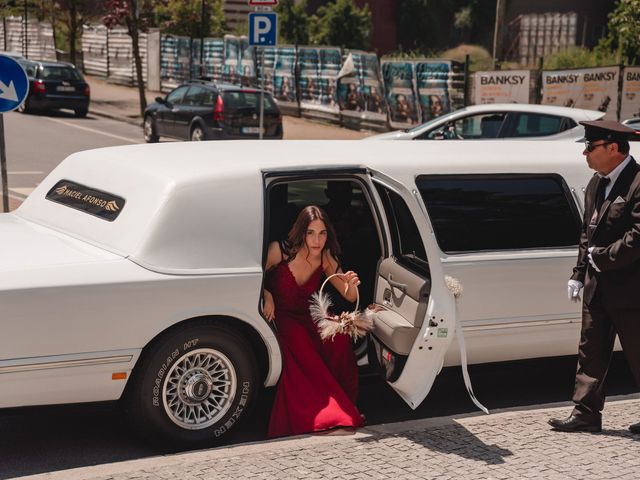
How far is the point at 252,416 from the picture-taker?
6.39 m

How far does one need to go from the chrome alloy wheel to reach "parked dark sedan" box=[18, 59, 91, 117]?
26291 millimetres

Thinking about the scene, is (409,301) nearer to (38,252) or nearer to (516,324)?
(516,324)

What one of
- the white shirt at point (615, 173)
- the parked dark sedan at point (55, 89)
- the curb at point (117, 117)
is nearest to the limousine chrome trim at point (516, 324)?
the white shirt at point (615, 173)

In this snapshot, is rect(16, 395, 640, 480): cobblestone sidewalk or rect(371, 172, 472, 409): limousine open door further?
rect(371, 172, 472, 409): limousine open door

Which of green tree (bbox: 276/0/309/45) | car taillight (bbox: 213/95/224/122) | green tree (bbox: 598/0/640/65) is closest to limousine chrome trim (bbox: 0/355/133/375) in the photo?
car taillight (bbox: 213/95/224/122)

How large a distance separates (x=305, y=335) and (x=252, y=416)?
0.70 metres

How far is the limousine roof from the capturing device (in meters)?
5.55

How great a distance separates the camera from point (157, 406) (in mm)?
5480

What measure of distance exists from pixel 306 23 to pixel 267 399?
4676 cm

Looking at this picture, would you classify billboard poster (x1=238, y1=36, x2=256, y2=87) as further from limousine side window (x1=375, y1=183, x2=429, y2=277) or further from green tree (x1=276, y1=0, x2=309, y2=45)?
limousine side window (x1=375, y1=183, x2=429, y2=277)

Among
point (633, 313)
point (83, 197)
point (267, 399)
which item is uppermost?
point (83, 197)

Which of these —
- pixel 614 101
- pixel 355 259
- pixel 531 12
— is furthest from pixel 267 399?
pixel 531 12

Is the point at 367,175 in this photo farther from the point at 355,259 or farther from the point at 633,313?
the point at 633,313

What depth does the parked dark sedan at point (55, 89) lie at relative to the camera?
1201 inches
